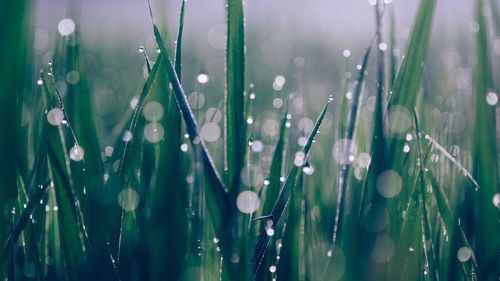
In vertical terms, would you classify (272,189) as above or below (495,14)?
below

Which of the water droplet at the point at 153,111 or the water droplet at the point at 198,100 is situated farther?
the water droplet at the point at 198,100

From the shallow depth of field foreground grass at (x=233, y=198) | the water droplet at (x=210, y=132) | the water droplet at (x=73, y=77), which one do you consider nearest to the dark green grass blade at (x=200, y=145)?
the shallow depth of field foreground grass at (x=233, y=198)

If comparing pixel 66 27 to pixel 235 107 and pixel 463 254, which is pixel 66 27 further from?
pixel 463 254

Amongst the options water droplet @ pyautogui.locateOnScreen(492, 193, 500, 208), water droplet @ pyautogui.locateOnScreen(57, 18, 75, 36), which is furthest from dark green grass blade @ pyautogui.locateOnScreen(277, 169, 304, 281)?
water droplet @ pyautogui.locateOnScreen(57, 18, 75, 36)

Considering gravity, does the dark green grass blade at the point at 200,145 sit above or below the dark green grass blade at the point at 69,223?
above

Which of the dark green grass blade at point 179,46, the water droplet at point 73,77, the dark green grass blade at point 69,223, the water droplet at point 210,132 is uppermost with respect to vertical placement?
the dark green grass blade at point 179,46

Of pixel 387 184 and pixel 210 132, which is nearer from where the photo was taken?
pixel 387 184

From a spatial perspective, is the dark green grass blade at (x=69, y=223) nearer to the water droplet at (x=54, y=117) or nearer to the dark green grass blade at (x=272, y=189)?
the water droplet at (x=54, y=117)

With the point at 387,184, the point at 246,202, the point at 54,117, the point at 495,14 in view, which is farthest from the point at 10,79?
the point at 495,14

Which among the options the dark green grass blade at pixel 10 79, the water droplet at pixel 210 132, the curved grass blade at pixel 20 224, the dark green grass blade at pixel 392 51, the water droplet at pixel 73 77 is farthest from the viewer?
the water droplet at pixel 210 132
